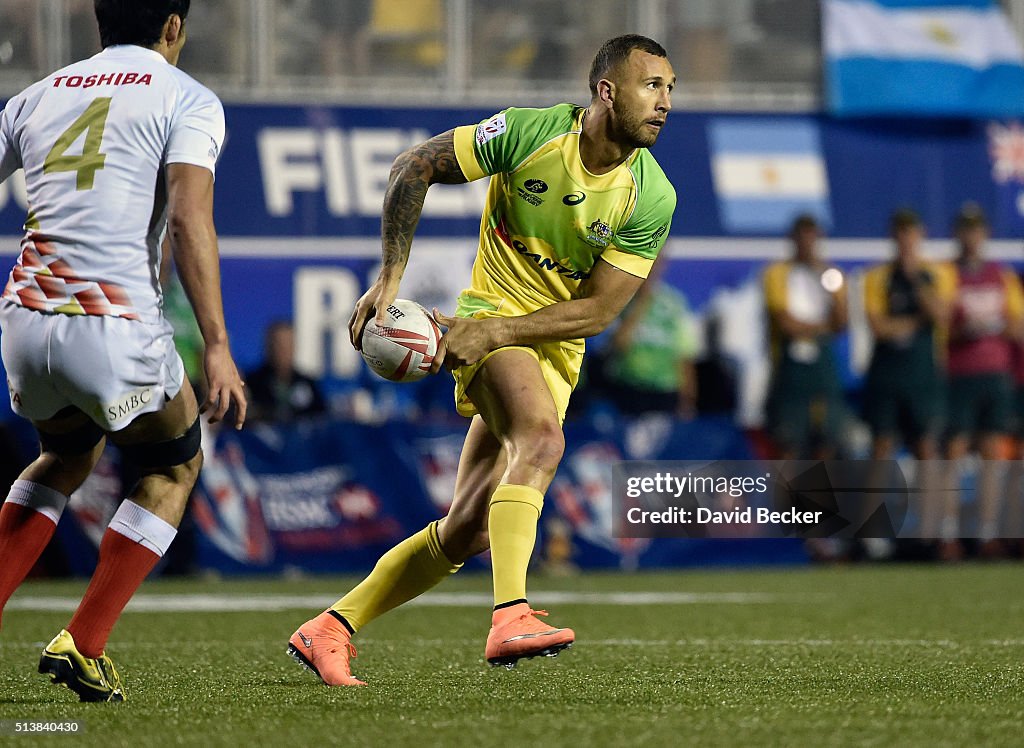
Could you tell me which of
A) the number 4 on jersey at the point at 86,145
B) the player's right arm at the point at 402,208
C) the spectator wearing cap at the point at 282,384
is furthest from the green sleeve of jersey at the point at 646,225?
the spectator wearing cap at the point at 282,384

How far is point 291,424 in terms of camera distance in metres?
10.8

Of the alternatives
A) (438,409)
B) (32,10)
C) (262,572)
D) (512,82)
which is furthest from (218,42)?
(262,572)

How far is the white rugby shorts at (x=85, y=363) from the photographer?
443cm

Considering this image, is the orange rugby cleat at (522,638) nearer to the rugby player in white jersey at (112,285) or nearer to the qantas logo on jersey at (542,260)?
the rugby player in white jersey at (112,285)

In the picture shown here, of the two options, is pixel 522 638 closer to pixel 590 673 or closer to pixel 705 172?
pixel 590 673

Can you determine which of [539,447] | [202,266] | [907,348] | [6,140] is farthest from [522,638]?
[907,348]

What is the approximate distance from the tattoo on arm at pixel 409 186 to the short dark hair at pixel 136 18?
0.90 metres

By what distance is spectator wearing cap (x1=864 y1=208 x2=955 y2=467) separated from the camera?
11.7m

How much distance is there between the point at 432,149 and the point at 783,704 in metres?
2.06

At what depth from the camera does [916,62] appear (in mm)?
14711

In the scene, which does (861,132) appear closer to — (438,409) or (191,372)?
(438,409)

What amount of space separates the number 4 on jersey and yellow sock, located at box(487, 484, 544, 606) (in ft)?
4.96

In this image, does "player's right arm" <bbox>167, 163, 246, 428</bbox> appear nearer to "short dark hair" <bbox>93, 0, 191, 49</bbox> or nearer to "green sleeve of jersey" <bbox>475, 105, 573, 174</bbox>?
"short dark hair" <bbox>93, 0, 191, 49</bbox>

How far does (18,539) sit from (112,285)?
0.83 m
